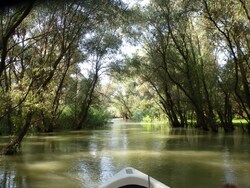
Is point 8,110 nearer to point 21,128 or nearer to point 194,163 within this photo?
point 21,128

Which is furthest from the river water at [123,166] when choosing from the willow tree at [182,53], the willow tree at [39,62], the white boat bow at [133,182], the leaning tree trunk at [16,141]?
the willow tree at [182,53]

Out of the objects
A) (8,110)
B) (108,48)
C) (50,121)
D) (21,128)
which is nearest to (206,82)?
(108,48)

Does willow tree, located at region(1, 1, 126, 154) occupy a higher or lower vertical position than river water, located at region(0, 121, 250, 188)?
higher

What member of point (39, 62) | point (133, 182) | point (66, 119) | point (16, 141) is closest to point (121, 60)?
point (66, 119)

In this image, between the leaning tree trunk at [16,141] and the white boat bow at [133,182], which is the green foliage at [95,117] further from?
the white boat bow at [133,182]

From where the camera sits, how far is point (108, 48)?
112 feet

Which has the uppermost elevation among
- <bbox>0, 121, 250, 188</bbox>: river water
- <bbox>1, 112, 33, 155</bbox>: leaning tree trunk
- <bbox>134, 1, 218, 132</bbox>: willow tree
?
<bbox>134, 1, 218, 132</bbox>: willow tree

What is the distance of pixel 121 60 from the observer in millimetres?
35875

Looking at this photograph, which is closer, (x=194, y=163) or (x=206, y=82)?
(x=194, y=163)

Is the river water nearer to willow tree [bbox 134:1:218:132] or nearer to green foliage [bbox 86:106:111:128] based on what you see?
willow tree [bbox 134:1:218:132]

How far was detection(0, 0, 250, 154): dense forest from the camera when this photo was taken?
15.6 metres

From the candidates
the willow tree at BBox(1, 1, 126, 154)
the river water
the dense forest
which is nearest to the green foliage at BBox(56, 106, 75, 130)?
the dense forest

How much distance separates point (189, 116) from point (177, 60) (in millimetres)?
14290

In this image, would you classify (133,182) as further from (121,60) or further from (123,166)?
(121,60)
